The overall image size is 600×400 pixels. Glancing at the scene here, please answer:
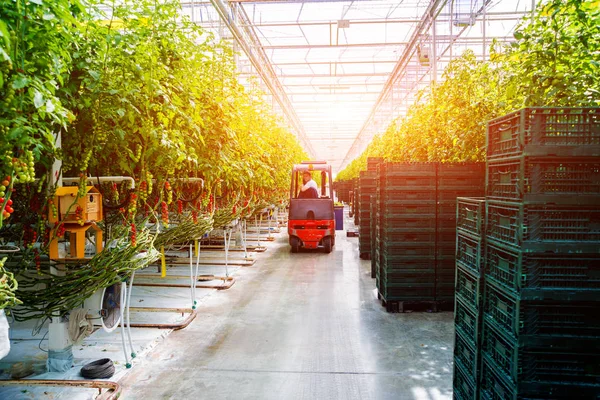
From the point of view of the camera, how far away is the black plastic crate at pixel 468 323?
9.59 feet

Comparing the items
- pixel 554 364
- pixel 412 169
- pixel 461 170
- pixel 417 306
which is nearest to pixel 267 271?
pixel 417 306

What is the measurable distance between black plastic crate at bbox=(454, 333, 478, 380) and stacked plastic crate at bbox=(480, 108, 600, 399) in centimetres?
43

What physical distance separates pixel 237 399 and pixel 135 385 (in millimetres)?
958

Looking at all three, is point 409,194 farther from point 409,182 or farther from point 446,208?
point 446,208

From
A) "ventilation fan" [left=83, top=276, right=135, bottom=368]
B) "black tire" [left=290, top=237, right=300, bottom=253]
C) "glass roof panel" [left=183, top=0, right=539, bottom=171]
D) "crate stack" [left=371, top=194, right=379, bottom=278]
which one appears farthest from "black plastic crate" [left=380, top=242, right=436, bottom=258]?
"black tire" [left=290, top=237, right=300, bottom=253]

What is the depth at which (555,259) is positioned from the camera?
2412 millimetres

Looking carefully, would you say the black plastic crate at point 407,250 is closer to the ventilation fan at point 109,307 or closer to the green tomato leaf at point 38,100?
the ventilation fan at point 109,307

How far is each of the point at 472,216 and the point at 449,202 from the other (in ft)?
8.90

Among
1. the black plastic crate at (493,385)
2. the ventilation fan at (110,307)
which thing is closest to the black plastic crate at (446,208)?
the black plastic crate at (493,385)

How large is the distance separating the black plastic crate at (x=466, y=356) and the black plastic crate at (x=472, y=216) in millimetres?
796

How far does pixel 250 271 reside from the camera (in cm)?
913

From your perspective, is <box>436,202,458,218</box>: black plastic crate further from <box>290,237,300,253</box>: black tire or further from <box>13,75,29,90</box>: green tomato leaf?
<box>290,237,300,253</box>: black tire

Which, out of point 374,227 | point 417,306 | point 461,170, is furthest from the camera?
point 374,227

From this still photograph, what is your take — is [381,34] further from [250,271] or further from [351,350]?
[351,350]
